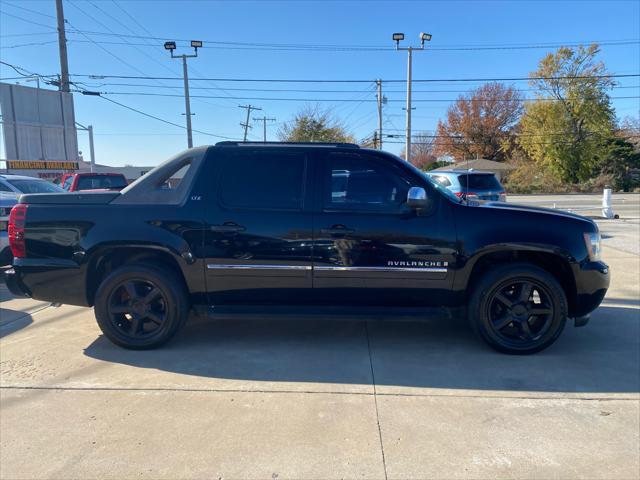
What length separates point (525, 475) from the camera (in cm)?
243

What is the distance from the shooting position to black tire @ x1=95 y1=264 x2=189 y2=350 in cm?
399

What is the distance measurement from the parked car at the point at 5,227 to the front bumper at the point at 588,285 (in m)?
7.77

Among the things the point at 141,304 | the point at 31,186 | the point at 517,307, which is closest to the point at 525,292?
the point at 517,307

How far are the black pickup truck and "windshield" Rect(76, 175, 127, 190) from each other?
32.9 feet

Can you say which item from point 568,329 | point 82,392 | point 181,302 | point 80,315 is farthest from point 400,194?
point 80,315

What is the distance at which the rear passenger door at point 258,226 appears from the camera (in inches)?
153

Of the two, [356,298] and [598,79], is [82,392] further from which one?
[598,79]

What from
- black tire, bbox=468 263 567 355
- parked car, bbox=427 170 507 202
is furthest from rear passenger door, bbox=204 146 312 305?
parked car, bbox=427 170 507 202

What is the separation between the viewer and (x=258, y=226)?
12.7 ft

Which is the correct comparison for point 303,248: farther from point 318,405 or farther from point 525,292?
point 525,292

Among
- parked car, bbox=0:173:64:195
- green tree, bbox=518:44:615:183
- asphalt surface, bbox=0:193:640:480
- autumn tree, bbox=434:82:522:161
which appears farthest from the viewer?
autumn tree, bbox=434:82:522:161

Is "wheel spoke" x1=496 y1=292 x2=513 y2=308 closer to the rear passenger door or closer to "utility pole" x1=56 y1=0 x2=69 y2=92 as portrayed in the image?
the rear passenger door

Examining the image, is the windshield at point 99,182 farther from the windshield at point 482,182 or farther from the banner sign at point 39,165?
the banner sign at point 39,165

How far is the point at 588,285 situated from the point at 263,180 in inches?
123
